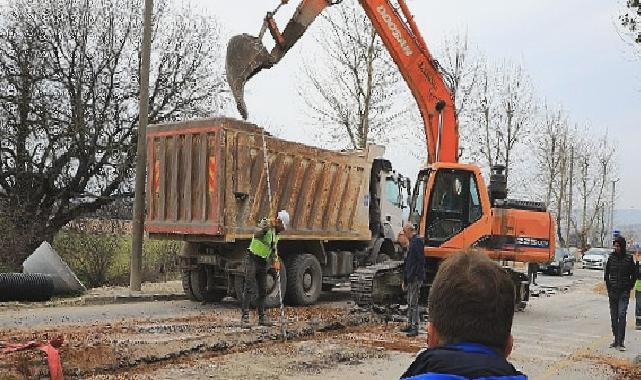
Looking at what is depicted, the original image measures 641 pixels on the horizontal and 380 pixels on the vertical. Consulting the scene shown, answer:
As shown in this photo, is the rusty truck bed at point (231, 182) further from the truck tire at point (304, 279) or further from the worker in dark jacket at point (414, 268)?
the worker in dark jacket at point (414, 268)

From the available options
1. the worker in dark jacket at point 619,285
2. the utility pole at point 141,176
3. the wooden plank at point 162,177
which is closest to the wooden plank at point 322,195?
the wooden plank at point 162,177

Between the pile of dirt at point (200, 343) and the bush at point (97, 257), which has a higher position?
the bush at point (97, 257)

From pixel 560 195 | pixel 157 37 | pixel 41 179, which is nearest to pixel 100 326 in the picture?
pixel 41 179

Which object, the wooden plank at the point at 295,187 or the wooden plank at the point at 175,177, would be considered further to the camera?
the wooden plank at the point at 295,187

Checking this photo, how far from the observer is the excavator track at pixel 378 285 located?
46.8 ft

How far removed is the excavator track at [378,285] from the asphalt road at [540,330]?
218cm

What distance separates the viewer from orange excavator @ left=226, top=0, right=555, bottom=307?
14219mm

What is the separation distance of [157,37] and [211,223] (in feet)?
51.8

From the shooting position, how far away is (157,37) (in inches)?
1088

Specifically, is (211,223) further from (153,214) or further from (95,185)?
(95,185)

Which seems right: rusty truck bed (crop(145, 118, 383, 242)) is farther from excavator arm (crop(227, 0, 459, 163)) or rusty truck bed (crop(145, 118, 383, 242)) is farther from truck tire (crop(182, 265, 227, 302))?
excavator arm (crop(227, 0, 459, 163))

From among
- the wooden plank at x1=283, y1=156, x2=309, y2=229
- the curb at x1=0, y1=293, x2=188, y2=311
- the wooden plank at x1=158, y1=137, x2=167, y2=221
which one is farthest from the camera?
the wooden plank at x1=283, y1=156, x2=309, y2=229

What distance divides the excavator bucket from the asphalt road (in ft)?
13.5

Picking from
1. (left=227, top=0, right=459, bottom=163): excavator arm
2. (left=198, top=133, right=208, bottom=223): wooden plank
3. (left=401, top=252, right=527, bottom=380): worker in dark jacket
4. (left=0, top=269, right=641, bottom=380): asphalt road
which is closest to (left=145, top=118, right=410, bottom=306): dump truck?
(left=198, top=133, right=208, bottom=223): wooden plank
